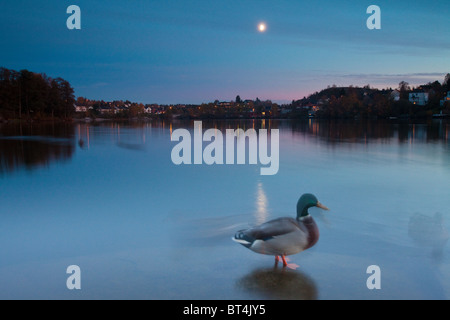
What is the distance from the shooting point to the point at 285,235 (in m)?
3.69

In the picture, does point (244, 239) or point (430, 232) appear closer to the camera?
point (244, 239)

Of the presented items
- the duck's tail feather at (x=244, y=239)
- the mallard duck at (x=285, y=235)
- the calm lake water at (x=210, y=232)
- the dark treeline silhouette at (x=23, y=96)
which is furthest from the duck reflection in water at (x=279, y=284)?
the dark treeline silhouette at (x=23, y=96)

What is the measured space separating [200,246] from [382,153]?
12650 millimetres

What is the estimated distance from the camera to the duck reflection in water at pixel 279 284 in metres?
3.35

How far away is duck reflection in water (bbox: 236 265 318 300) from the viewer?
3346 millimetres

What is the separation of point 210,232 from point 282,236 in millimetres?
1839

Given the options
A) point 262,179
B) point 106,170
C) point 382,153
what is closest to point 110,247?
point 262,179

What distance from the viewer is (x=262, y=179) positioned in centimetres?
959

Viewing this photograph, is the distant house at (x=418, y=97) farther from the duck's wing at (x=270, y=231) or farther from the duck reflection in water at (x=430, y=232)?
the duck's wing at (x=270, y=231)

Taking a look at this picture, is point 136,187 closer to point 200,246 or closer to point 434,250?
point 200,246

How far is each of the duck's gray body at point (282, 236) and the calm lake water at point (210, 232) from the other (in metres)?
0.26

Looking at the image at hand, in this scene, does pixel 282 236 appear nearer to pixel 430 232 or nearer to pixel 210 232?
pixel 210 232

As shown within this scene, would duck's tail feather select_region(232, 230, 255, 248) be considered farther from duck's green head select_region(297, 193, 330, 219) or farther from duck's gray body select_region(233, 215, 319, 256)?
duck's green head select_region(297, 193, 330, 219)

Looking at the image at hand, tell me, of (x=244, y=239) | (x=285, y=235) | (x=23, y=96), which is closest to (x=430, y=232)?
(x=285, y=235)
